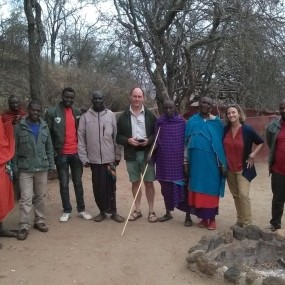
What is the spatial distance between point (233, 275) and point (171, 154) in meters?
2.03

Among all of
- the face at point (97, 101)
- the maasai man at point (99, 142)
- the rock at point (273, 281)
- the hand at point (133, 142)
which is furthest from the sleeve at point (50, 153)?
the rock at point (273, 281)

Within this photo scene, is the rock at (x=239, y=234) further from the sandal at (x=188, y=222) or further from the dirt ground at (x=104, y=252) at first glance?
the sandal at (x=188, y=222)

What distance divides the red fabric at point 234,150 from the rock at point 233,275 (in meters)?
1.59

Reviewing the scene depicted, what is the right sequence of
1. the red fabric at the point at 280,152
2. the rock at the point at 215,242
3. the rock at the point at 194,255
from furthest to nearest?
the red fabric at the point at 280,152
the rock at the point at 215,242
the rock at the point at 194,255

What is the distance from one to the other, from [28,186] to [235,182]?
8.44 feet

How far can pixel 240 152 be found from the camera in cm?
508

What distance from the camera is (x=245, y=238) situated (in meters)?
4.64

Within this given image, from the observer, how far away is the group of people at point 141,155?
Answer: 5062 millimetres

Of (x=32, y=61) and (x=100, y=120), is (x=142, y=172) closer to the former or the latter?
(x=100, y=120)

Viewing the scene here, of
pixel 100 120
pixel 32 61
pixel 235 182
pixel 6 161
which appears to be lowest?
pixel 235 182

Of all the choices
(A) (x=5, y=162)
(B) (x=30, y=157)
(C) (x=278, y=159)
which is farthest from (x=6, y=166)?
(C) (x=278, y=159)

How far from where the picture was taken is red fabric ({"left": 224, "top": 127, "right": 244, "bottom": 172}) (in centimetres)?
508

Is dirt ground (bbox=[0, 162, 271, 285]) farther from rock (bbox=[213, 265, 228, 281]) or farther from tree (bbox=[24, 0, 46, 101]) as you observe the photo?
tree (bbox=[24, 0, 46, 101])

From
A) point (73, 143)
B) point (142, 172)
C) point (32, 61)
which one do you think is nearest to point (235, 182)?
point (142, 172)
